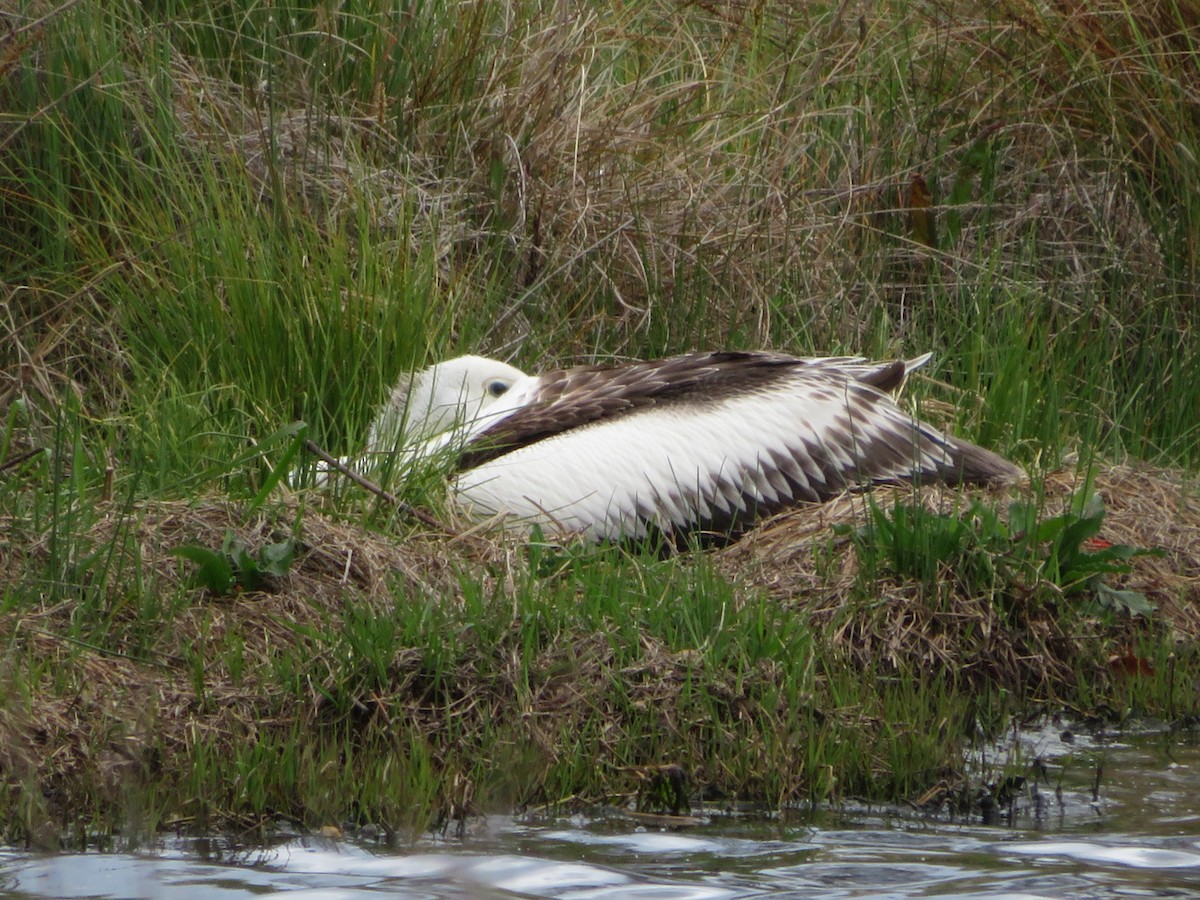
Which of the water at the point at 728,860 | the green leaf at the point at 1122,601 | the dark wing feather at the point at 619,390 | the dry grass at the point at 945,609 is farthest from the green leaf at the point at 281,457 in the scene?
the green leaf at the point at 1122,601

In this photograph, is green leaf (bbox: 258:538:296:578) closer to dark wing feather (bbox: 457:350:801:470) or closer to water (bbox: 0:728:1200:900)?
dark wing feather (bbox: 457:350:801:470)

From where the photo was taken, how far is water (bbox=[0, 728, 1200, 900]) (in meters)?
2.88

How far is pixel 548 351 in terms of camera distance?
6312mm

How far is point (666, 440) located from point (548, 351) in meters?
1.36

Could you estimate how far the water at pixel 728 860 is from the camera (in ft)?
9.45

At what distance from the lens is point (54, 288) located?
5.84m

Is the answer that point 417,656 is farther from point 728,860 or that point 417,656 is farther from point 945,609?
point 945,609

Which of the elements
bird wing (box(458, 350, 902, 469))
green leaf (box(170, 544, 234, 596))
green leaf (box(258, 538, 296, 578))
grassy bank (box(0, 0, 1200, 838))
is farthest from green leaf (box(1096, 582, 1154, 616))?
green leaf (box(170, 544, 234, 596))

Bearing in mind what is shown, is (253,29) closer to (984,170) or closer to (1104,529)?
(984,170)

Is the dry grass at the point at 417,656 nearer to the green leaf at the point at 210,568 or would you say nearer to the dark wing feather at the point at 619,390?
the green leaf at the point at 210,568

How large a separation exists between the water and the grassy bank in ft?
0.49

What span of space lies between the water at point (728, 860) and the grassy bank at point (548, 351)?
0.15m

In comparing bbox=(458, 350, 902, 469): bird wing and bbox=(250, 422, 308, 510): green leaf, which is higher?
bbox=(458, 350, 902, 469): bird wing

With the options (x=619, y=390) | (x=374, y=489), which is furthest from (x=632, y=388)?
(x=374, y=489)
